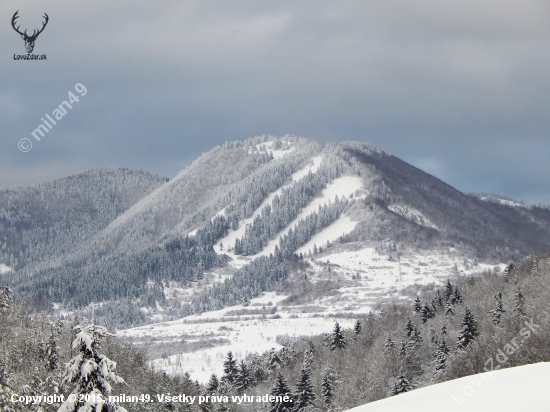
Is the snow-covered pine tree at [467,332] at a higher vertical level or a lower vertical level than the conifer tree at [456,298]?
lower

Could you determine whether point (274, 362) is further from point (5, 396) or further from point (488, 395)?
point (488, 395)

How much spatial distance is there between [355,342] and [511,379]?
8933 cm

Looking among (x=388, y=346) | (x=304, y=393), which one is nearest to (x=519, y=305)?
(x=388, y=346)

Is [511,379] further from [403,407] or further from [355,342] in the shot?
[355,342]

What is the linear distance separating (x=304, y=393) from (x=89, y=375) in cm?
5407

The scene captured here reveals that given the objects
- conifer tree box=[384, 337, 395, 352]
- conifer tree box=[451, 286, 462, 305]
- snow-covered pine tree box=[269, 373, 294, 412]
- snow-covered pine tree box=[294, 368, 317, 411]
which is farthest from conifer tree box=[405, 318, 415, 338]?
snow-covered pine tree box=[269, 373, 294, 412]

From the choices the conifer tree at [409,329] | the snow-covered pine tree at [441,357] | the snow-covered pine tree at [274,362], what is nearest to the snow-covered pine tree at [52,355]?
the snow-covered pine tree at [441,357]

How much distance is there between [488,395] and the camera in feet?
83.4

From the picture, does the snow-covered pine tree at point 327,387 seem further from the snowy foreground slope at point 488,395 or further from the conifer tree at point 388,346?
the snowy foreground slope at point 488,395

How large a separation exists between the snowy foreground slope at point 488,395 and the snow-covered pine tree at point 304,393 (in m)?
43.0

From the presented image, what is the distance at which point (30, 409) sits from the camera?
126 feet

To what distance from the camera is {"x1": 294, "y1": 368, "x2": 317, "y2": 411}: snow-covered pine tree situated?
7156 cm

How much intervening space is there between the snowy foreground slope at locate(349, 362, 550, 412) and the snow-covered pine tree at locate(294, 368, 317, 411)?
141 feet

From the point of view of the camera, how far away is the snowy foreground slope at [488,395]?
23.5m
